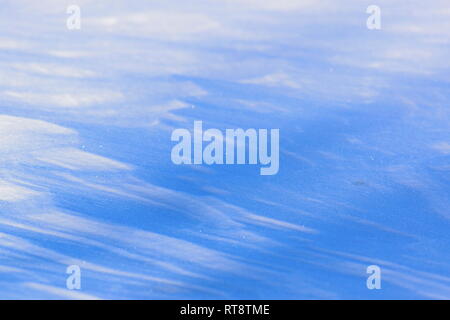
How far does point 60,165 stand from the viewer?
2479 millimetres

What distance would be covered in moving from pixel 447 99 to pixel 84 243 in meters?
1.09

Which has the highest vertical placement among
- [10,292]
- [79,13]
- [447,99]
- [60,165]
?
[79,13]

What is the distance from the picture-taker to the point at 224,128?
2.48 meters

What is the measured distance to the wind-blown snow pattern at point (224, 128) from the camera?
2.39 metres

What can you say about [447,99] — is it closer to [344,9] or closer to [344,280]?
[344,9]

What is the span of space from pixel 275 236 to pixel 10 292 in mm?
721

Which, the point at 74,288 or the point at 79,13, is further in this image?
the point at 79,13

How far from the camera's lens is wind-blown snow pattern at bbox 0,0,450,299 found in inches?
94.2

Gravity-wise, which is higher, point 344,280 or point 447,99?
point 447,99

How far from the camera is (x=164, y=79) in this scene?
2.52 m

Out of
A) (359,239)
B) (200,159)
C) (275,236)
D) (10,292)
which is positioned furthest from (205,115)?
(10,292)

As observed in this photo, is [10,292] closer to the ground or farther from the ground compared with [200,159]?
closer to the ground

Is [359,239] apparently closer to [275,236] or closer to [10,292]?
[275,236]

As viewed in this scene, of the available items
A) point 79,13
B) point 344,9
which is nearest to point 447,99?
point 344,9
